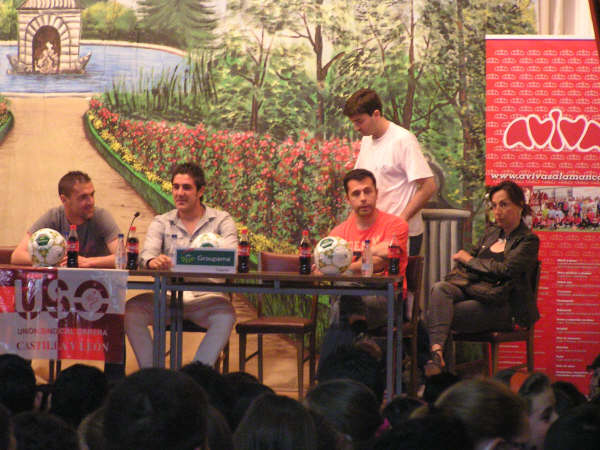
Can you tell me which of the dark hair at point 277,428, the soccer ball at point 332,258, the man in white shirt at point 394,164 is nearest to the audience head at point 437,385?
the dark hair at point 277,428

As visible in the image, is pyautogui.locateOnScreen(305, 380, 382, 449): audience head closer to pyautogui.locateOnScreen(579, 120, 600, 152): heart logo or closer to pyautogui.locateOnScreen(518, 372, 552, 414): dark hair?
pyautogui.locateOnScreen(518, 372, 552, 414): dark hair

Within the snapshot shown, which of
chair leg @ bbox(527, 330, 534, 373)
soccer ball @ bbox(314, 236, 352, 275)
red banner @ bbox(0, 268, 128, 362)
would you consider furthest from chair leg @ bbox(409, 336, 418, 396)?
red banner @ bbox(0, 268, 128, 362)

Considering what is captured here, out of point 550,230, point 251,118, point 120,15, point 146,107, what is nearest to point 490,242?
point 550,230

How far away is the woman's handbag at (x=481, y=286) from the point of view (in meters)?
4.62

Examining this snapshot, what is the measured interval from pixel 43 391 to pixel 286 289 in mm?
1805

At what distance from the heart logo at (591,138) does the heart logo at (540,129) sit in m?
0.22

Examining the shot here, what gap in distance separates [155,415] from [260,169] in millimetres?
4842

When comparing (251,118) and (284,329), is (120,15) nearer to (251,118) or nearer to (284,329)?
(251,118)

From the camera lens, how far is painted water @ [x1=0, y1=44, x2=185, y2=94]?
6.29 metres

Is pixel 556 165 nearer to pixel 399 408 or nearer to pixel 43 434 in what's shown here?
pixel 399 408

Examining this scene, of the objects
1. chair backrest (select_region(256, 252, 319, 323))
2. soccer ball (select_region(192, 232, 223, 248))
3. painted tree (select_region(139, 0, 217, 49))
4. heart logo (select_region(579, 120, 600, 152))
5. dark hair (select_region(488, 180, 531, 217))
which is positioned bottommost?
chair backrest (select_region(256, 252, 319, 323))

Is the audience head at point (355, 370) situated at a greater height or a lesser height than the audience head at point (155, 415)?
lesser

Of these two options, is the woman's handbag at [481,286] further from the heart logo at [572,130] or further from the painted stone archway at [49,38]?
the painted stone archway at [49,38]

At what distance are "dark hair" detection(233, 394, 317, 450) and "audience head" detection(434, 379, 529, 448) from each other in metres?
0.32
